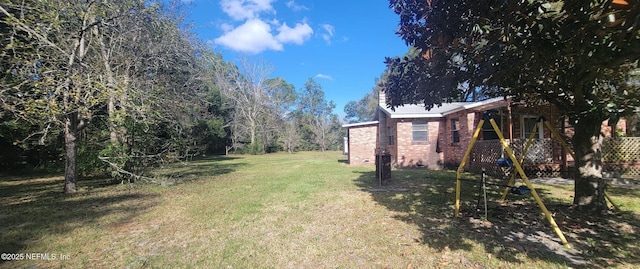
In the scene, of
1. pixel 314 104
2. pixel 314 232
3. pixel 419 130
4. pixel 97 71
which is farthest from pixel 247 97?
pixel 314 232

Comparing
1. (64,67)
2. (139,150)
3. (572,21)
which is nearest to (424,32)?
(572,21)

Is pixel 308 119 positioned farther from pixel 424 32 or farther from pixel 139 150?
pixel 424 32

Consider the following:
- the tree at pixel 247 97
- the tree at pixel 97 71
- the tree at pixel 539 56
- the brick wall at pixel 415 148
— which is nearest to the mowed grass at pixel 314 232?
the tree at pixel 539 56

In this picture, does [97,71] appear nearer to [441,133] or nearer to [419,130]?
[419,130]

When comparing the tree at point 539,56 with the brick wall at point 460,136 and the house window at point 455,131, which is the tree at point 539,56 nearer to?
the brick wall at point 460,136

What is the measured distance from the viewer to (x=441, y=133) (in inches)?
550

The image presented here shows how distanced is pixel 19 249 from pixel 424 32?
22.3 ft

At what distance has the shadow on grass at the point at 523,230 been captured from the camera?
11.3ft

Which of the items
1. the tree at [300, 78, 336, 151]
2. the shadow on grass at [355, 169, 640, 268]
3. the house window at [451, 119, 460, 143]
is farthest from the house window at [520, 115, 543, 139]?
the tree at [300, 78, 336, 151]

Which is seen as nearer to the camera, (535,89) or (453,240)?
(453,240)

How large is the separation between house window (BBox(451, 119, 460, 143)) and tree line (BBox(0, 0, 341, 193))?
11767 millimetres

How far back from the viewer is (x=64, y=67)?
6.48 m

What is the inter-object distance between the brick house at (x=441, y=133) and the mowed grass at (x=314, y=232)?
3.41 metres

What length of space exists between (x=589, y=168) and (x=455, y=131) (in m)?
8.30
